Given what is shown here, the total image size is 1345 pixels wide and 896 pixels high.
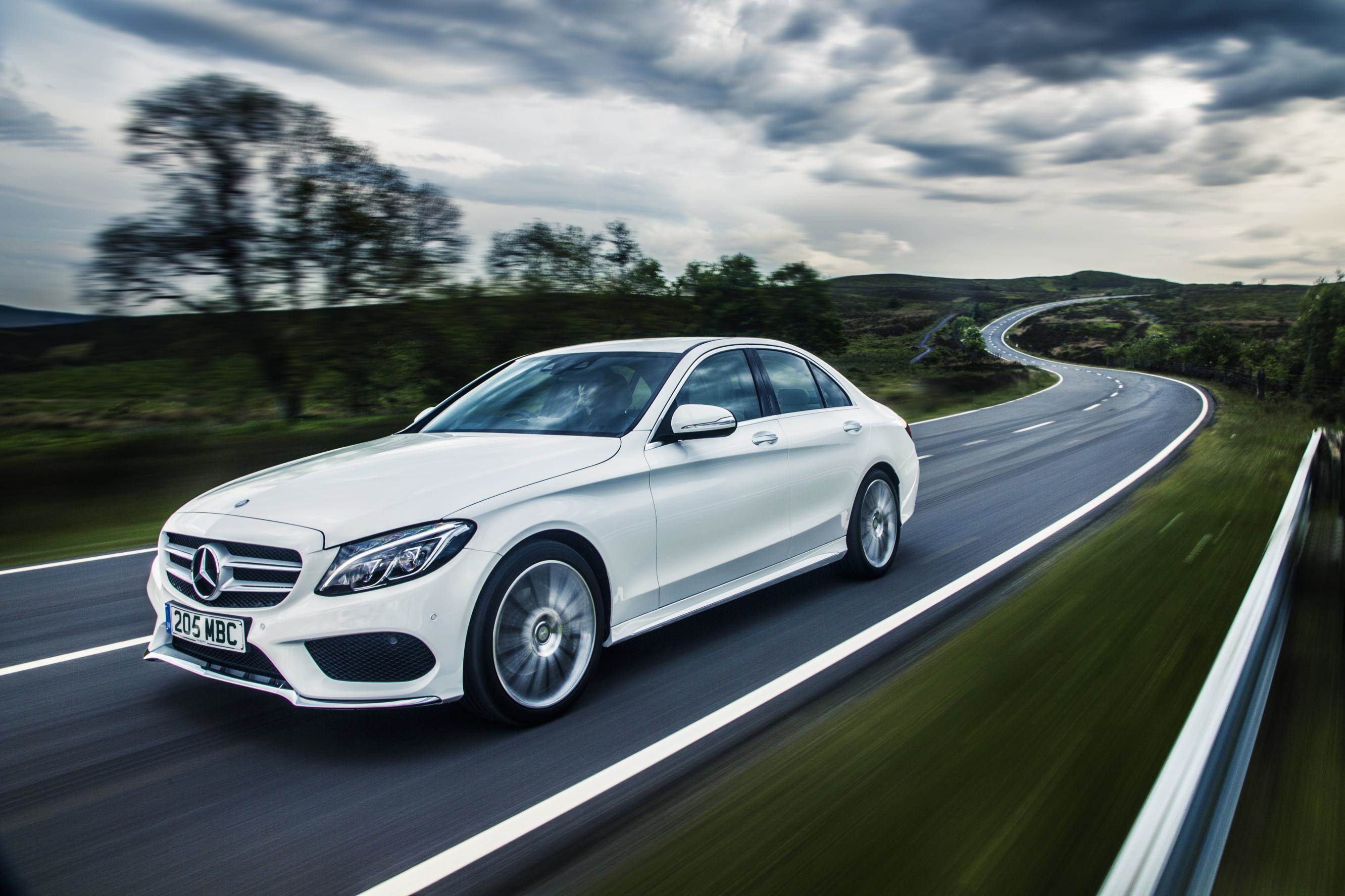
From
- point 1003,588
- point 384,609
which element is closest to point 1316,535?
point 1003,588

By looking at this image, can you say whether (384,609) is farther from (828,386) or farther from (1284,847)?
(828,386)

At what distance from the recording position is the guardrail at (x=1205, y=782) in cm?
222

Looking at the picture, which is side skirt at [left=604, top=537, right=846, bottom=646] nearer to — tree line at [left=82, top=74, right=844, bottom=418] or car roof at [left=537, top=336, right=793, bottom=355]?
car roof at [left=537, top=336, right=793, bottom=355]

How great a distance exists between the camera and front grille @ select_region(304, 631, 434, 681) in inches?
141

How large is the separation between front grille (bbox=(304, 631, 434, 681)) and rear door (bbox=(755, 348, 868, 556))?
2702mm

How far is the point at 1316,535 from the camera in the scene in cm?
762

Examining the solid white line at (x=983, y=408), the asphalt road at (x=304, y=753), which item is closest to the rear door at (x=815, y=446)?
the asphalt road at (x=304, y=753)

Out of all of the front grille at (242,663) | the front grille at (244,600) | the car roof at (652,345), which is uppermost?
the car roof at (652,345)

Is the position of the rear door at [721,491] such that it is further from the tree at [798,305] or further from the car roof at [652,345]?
the tree at [798,305]

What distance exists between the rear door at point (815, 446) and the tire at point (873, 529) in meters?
0.12

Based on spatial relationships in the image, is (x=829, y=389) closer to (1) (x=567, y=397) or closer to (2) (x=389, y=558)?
(1) (x=567, y=397)

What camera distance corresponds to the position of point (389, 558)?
143 inches

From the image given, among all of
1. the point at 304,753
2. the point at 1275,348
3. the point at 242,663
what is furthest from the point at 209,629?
the point at 1275,348

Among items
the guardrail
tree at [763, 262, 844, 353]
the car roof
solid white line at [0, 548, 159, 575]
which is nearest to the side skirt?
the car roof
